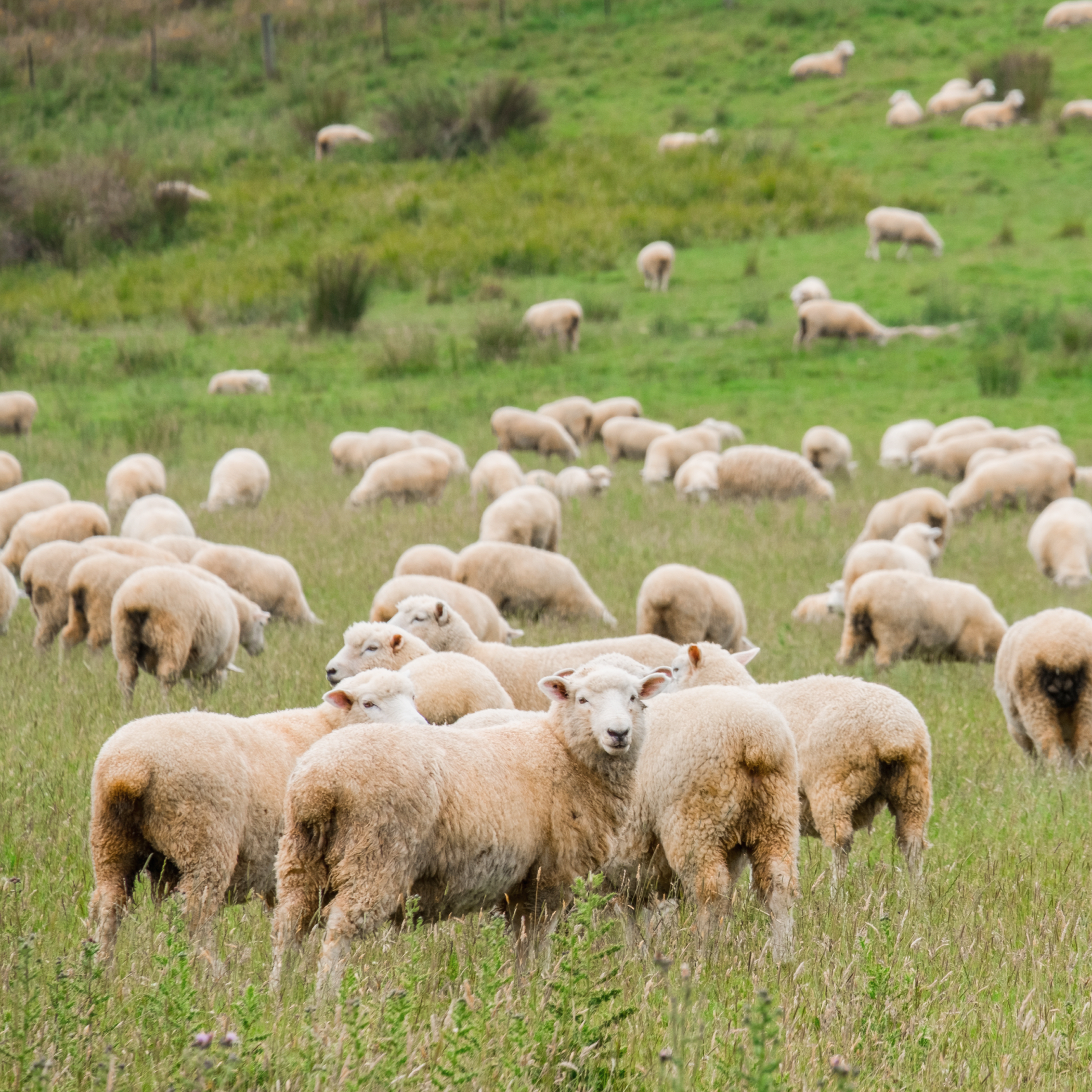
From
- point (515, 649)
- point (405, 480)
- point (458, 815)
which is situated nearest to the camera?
point (458, 815)

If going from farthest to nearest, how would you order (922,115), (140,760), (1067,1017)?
(922,115) < (140,760) < (1067,1017)

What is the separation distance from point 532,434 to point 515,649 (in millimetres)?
10739

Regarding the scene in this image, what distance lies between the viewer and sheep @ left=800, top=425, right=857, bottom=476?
16562 millimetres

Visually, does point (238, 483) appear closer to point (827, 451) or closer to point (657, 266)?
point (827, 451)

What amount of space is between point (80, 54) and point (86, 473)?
33006mm

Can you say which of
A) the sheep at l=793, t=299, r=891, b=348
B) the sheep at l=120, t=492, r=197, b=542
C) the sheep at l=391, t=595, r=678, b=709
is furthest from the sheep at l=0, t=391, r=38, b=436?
the sheep at l=391, t=595, r=678, b=709

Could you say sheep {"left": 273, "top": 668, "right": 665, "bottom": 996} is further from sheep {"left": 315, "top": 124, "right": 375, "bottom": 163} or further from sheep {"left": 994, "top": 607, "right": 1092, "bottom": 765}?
sheep {"left": 315, "top": 124, "right": 375, "bottom": 163}

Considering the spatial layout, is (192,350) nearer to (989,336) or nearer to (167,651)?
(989,336)

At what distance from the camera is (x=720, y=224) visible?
2811cm

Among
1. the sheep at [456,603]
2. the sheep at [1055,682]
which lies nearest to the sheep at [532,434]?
the sheep at [456,603]

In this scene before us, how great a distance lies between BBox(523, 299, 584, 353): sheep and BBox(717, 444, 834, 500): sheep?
322 inches

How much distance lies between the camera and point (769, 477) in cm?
1502

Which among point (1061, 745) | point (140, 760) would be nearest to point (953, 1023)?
point (140, 760)

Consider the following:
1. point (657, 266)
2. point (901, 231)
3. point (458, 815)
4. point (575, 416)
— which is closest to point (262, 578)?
point (458, 815)
